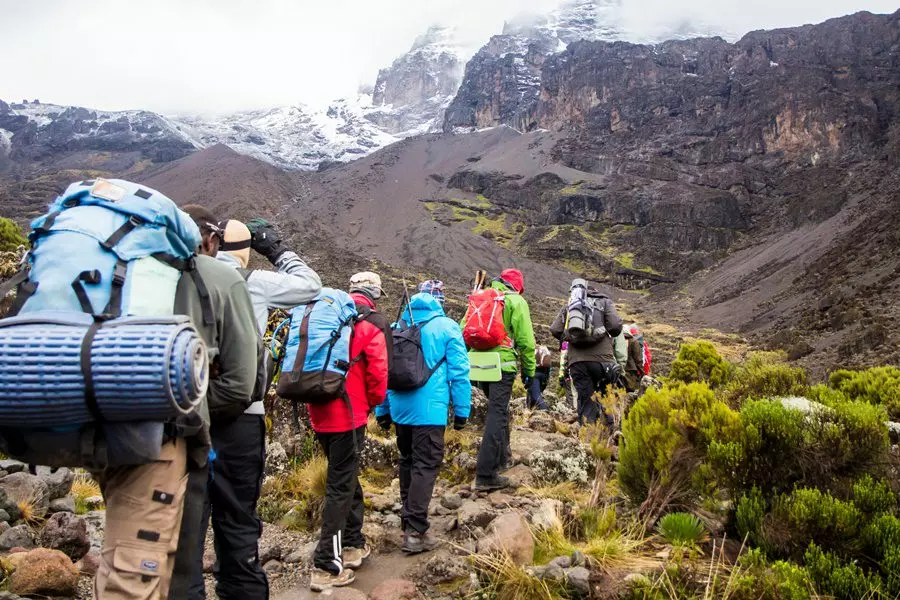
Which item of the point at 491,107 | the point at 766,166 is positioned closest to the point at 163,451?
the point at 766,166

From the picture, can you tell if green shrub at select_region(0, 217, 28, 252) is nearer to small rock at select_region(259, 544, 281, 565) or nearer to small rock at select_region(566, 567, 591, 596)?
small rock at select_region(259, 544, 281, 565)

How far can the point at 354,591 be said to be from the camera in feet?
11.1

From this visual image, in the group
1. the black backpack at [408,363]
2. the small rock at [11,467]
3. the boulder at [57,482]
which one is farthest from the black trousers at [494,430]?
the small rock at [11,467]

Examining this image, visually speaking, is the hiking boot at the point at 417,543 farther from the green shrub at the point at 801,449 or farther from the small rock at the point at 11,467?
the small rock at the point at 11,467

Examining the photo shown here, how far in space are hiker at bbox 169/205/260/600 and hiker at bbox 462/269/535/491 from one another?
2.73 meters

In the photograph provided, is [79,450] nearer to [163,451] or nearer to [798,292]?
[163,451]

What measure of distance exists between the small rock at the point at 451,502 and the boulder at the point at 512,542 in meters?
1.55

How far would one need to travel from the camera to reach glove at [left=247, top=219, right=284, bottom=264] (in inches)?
113

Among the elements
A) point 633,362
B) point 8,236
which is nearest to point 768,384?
point 633,362

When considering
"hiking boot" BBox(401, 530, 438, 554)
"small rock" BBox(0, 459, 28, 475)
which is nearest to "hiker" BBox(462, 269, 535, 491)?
"hiking boot" BBox(401, 530, 438, 554)

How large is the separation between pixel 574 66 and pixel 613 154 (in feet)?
117

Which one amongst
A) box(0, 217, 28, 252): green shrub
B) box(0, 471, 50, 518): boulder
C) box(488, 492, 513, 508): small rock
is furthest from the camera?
box(0, 217, 28, 252): green shrub

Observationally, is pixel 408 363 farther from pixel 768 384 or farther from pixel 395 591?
pixel 768 384

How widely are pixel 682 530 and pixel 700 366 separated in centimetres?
1271
